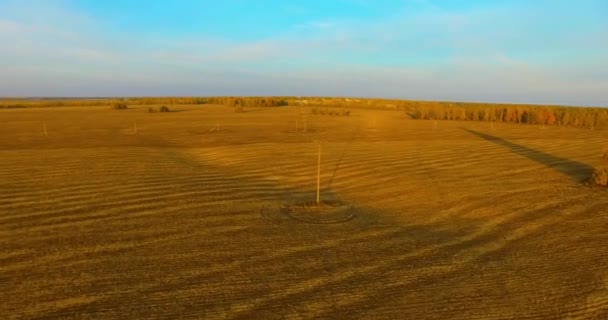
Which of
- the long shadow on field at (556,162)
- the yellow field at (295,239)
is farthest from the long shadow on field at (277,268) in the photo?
the long shadow on field at (556,162)

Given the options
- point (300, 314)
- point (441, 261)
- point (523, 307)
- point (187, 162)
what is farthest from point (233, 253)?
point (187, 162)

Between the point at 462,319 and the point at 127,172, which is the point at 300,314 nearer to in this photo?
the point at 462,319

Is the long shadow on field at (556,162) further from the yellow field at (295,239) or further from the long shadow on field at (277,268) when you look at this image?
the long shadow on field at (277,268)

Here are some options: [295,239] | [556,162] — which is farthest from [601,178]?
[295,239]

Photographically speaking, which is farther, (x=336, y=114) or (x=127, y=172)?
(x=336, y=114)

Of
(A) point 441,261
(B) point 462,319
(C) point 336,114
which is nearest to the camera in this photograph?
(B) point 462,319

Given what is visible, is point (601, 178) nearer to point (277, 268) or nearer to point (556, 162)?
point (556, 162)

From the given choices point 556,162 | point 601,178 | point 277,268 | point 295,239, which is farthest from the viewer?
point 556,162
